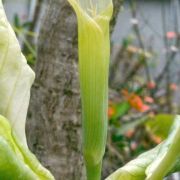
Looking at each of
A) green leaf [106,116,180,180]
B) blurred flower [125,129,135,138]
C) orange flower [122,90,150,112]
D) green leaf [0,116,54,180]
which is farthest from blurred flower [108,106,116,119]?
green leaf [0,116,54,180]

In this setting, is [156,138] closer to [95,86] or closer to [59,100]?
[59,100]

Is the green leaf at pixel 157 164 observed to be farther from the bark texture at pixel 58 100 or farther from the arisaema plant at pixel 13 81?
the bark texture at pixel 58 100

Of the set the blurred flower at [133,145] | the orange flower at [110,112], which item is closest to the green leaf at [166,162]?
the orange flower at [110,112]

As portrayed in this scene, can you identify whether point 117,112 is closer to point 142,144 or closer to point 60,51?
point 142,144

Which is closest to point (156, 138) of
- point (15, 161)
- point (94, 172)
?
point (94, 172)

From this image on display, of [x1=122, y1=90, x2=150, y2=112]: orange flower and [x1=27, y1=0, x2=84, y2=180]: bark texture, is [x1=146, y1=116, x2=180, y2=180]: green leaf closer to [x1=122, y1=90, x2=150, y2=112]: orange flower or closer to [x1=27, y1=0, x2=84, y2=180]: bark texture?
[x1=27, y1=0, x2=84, y2=180]: bark texture

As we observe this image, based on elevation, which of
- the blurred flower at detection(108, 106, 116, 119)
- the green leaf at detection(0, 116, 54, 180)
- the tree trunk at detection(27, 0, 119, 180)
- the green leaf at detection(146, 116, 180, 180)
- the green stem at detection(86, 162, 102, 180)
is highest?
the green leaf at detection(0, 116, 54, 180)
